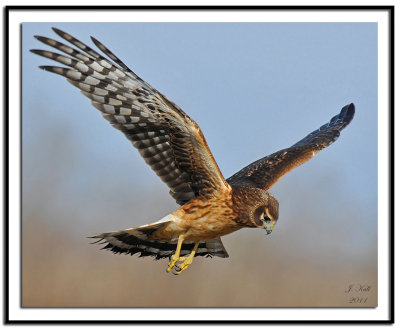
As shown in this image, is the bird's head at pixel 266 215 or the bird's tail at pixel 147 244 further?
the bird's tail at pixel 147 244

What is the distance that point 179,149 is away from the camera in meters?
5.03

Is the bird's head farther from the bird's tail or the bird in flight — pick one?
the bird's tail

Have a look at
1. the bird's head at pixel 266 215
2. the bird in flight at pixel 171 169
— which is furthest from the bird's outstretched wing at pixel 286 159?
the bird's head at pixel 266 215

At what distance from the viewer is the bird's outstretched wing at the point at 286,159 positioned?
564cm

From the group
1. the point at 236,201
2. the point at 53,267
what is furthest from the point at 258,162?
the point at 53,267

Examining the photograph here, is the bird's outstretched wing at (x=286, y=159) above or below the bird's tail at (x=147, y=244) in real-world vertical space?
above

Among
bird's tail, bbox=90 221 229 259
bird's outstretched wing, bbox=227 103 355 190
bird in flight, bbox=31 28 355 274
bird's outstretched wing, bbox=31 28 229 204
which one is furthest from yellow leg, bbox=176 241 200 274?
bird's outstretched wing, bbox=227 103 355 190

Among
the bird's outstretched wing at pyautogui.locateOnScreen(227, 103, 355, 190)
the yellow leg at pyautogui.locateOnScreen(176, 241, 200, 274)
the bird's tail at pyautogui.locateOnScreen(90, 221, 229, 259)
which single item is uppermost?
the bird's outstretched wing at pyautogui.locateOnScreen(227, 103, 355, 190)

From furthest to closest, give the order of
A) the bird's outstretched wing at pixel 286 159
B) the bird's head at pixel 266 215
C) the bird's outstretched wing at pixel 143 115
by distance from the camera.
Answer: the bird's outstretched wing at pixel 286 159, the bird's head at pixel 266 215, the bird's outstretched wing at pixel 143 115

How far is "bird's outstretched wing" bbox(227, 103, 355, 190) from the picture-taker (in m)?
5.64

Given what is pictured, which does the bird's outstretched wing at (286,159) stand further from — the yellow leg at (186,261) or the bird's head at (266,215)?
the yellow leg at (186,261)

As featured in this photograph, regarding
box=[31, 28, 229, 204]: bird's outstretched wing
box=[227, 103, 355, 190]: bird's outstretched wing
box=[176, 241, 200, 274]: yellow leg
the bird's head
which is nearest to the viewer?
box=[31, 28, 229, 204]: bird's outstretched wing
